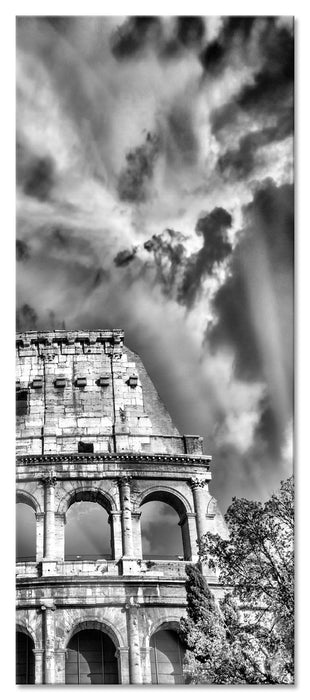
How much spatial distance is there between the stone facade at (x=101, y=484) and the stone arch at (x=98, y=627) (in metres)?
0.02

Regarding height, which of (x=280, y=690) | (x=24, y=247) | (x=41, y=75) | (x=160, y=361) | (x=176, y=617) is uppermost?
(x=41, y=75)

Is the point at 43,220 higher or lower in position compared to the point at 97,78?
lower

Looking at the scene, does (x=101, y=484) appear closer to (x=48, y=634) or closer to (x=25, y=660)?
(x=48, y=634)

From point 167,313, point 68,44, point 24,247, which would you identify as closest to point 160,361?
point 167,313

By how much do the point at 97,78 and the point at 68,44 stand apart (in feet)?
2.37

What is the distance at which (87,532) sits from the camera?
745 inches

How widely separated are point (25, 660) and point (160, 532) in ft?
14.5

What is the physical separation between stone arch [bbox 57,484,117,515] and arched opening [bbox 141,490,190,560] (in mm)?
785

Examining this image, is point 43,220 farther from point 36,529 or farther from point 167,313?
point 36,529

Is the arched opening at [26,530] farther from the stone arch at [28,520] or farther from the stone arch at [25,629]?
the stone arch at [25,629]

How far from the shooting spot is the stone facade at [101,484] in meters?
16.5

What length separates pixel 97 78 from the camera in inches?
567

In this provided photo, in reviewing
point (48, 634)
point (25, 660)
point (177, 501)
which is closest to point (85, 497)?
point (177, 501)

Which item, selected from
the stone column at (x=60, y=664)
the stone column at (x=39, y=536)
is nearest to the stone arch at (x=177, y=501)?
the stone column at (x=39, y=536)
